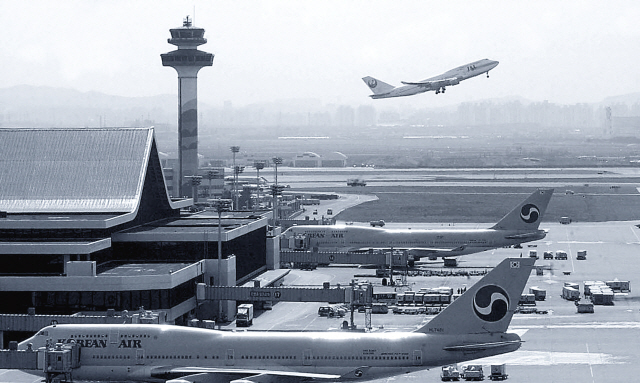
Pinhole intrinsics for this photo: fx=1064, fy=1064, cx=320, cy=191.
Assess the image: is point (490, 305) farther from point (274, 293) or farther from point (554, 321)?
point (274, 293)

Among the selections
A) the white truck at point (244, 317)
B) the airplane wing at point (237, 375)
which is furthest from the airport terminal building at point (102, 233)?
the airplane wing at point (237, 375)

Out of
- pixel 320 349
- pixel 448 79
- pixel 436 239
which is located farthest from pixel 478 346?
pixel 448 79

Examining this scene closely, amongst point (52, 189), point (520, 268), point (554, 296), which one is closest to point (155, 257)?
point (52, 189)

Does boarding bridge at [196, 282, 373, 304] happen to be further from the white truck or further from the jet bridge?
the jet bridge

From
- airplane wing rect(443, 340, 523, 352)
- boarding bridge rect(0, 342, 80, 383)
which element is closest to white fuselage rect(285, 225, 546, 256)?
airplane wing rect(443, 340, 523, 352)

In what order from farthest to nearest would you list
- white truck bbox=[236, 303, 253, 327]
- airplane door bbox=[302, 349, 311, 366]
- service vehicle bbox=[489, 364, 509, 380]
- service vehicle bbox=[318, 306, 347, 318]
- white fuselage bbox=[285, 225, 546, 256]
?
1. white fuselage bbox=[285, 225, 546, 256]
2. service vehicle bbox=[318, 306, 347, 318]
3. white truck bbox=[236, 303, 253, 327]
4. service vehicle bbox=[489, 364, 509, 380]
5. airplane door bbox=[302, 349, 311, 366]

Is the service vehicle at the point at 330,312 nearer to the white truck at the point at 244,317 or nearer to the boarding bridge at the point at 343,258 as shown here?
the white truck at the point at 244,317
